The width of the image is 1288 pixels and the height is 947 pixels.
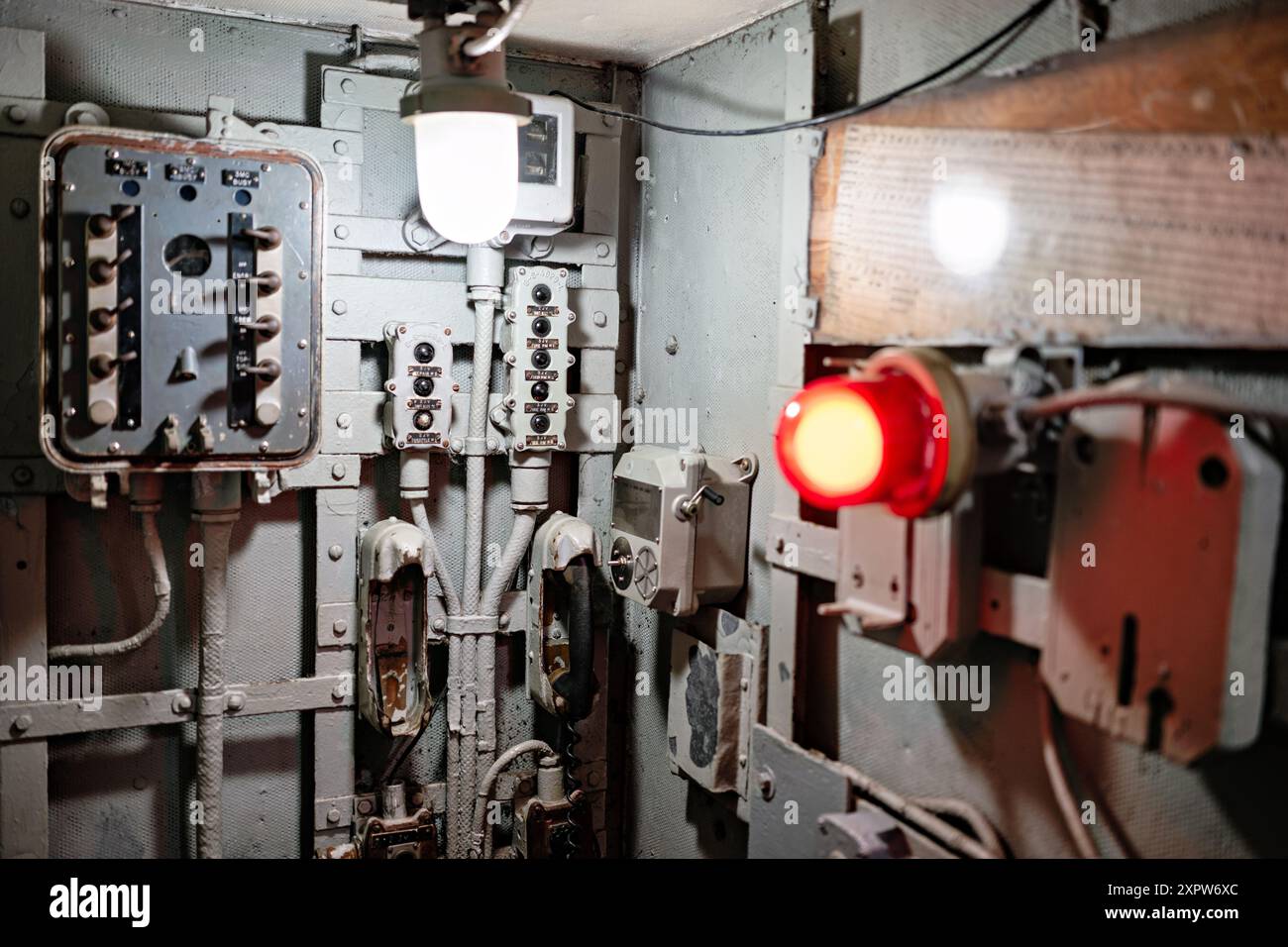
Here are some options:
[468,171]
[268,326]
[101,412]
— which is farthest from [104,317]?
[468,171]

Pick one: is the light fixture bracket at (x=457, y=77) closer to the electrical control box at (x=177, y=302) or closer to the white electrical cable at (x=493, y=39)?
the white electrical cable at (x=493, y=39)

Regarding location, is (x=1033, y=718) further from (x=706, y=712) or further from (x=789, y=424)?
(x=706, y=712)

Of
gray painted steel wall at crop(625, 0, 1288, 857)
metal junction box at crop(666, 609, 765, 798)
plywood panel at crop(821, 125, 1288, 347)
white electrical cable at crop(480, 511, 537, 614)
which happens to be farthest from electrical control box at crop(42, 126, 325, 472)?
plywood panel at crop(821, 125, 1288, 347)

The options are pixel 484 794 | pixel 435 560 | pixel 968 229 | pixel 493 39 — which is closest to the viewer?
pixel 968 229

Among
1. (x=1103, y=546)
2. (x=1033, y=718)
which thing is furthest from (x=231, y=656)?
(x=1103, y=546)

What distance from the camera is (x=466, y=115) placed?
6.84ft

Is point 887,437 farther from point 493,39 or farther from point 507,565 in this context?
point 507,565

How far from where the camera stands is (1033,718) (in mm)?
1761

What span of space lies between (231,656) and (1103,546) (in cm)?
214

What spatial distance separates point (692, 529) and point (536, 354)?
2.19 feet

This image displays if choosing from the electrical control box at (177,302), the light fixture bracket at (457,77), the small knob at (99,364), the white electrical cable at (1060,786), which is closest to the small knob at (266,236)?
the electrical control box at (177,302)

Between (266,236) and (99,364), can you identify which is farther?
(266,236)

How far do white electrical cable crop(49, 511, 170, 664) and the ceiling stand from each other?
125cm

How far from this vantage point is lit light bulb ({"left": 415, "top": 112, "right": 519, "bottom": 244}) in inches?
88.2
